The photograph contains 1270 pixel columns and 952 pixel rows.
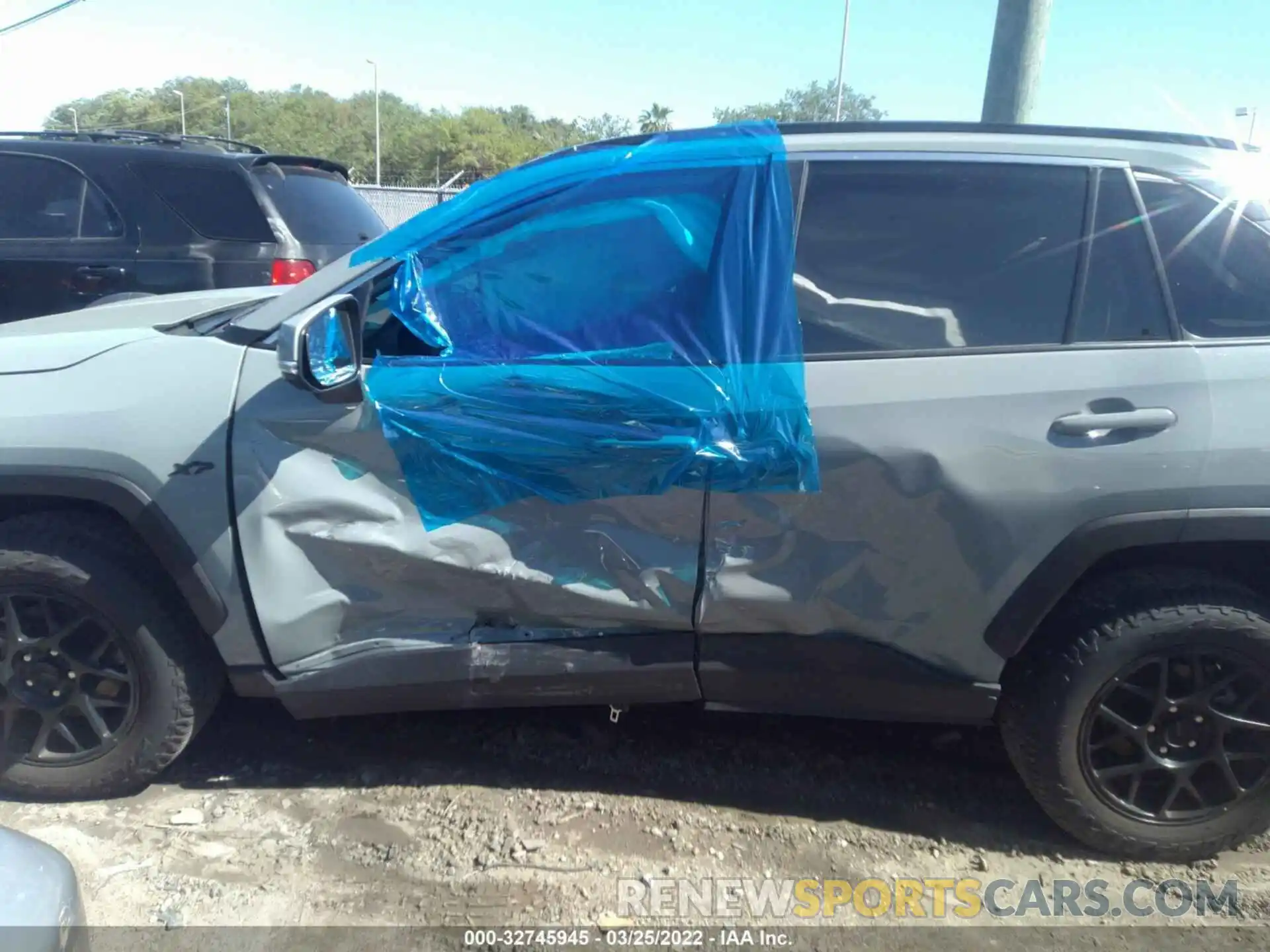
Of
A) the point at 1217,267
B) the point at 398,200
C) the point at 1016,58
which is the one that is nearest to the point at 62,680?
the point at 1217,267

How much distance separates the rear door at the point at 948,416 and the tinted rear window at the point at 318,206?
168 inches

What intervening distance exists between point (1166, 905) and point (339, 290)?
2806mm

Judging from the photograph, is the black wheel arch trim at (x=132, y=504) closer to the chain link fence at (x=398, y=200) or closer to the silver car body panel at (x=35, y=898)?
the silver car body panel at (x=35, y=898)

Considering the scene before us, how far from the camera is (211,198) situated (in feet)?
18.8

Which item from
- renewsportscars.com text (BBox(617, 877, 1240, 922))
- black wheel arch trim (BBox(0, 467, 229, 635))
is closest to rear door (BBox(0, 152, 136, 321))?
black wheel arch trim (BBox(0, 467, 229, 635))

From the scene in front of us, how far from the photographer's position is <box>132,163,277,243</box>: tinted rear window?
570 centimetres

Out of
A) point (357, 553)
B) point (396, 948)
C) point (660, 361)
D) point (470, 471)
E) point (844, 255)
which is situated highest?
point (844, 255)

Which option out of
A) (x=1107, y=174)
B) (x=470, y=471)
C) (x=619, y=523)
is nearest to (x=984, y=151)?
(x=1107, y=174)

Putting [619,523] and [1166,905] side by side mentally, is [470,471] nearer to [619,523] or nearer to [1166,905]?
[619,523]

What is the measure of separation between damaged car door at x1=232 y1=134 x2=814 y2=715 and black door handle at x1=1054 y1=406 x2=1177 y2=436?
0.68 metres

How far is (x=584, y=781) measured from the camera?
120 inches

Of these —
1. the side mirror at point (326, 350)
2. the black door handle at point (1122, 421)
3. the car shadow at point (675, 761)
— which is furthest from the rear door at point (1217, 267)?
the side mirror at point (326, 350)

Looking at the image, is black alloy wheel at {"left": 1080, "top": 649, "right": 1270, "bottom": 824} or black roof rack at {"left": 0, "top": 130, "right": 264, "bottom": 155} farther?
black roof rack at {"left": 0, "top": 130, "right": 264, "bottom": 155}

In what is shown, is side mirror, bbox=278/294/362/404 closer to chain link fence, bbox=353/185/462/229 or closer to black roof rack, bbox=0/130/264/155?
black roof rack, bbox=0/130/264/155
